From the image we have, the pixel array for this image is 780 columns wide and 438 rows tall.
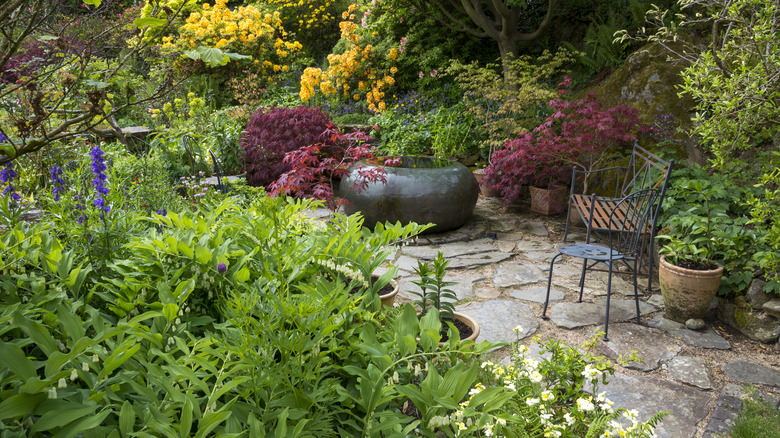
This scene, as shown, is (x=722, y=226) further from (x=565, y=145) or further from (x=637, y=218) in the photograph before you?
(x=565, y=145)

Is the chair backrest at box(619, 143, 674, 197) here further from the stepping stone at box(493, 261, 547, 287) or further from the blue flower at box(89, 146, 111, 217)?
the blue flower at box(89, 146, 111, 217)

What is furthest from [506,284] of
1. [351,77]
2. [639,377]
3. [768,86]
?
[351,77]

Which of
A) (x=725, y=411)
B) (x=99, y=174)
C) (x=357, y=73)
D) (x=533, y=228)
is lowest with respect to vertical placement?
(x=533, y=228)

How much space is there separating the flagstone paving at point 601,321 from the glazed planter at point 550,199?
0.49 meters

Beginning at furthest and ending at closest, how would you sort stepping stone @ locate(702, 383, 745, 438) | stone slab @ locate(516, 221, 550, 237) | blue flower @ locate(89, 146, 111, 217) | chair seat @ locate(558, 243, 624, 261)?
stone slab @ locate(516, 221, 550, 237), chair seat @ locate(558, 243, 624, 261), stepping stone @ locate(702, 383, 745, 438), blue flower @ locate(89, 146, 111, 217)

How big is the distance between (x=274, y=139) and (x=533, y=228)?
3414 millimetres

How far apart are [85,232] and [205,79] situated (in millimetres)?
9858

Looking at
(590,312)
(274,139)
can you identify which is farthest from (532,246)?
(274,139)

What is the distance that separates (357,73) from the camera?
9.15 meters

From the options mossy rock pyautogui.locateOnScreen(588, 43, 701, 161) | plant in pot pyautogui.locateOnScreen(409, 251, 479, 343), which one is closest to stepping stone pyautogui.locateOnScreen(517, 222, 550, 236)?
mossy rock pyautogui.locateOnScreen(588, 43, 701, 161)

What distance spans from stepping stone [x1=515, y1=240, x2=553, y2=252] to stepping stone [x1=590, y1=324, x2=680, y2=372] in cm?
158

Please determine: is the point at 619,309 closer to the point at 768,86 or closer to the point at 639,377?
the point at 639,377

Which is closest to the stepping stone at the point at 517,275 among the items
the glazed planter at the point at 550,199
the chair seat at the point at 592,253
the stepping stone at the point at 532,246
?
the stepping stone at the point at 532,246

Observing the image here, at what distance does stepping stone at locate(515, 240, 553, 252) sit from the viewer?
15.4ft
